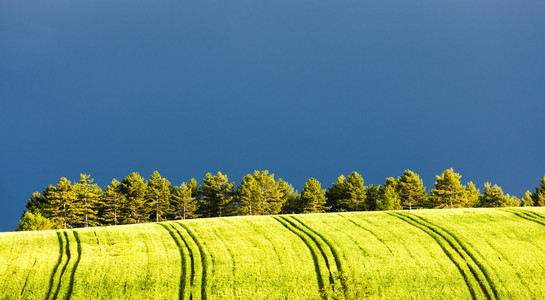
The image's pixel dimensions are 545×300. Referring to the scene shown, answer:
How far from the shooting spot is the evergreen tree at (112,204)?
Answer: 232ft

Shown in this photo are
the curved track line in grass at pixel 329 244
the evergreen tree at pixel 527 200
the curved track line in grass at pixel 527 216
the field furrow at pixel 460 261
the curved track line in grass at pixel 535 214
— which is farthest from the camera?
the evergreen tree at pixel 527 200

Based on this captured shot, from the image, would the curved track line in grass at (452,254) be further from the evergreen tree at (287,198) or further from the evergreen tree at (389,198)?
the evergreen tree at (287,198)

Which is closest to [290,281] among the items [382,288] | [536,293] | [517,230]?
[382,288]

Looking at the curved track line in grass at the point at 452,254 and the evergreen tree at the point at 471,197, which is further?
the evergreen tree at the point at 471,197

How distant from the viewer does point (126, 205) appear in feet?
235

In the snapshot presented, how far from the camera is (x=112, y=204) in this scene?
231 feet

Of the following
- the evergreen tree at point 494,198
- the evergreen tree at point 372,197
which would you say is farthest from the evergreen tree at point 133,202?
the evergreen tree at point 494,198

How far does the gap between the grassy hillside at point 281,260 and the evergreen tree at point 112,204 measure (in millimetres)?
20531

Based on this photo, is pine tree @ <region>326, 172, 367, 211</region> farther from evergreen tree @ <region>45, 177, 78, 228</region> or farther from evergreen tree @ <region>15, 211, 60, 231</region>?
evergreen tree @ <region>15, 211, 60, 231</region>

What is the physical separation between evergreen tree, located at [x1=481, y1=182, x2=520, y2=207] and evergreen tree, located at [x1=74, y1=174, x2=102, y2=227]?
209ft

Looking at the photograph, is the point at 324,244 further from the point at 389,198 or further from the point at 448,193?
the point at 448,193

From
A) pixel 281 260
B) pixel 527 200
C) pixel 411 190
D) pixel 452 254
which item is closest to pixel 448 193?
pixel 411 190

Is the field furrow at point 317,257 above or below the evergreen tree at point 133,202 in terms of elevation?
below

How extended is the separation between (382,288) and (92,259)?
940 inches
